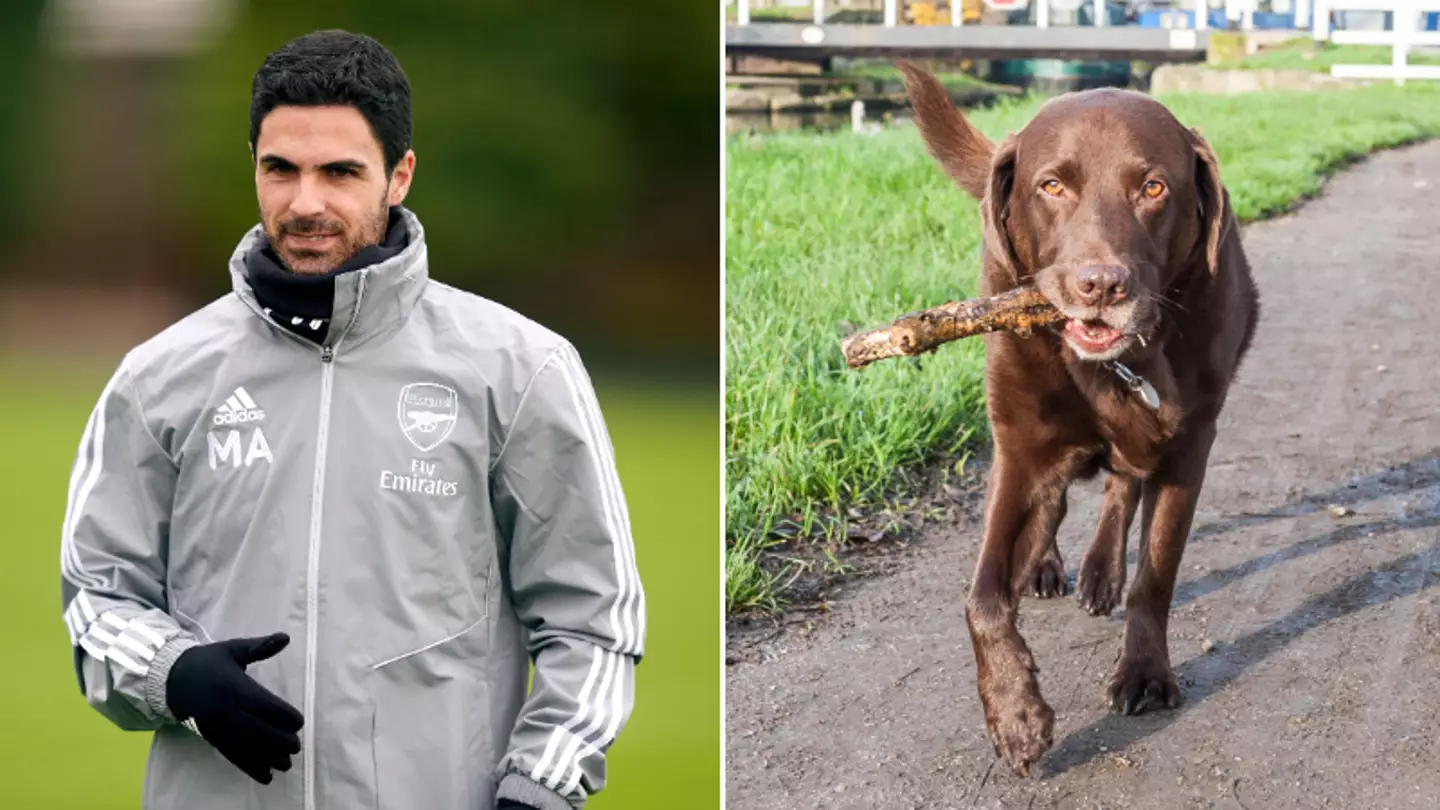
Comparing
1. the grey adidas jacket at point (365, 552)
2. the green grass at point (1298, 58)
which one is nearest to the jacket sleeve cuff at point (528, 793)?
the grey adidas jacket at point (365, 552)

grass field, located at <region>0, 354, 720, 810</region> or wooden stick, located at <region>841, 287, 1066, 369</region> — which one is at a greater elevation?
wooden stick, located at <region>841, 287, 1066, 369</region>

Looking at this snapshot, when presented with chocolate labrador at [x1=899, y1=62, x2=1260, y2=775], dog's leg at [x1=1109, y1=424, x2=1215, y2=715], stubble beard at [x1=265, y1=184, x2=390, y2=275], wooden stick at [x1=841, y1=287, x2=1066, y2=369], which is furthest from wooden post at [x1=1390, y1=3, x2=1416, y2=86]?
stubble beard at [x1=265, y1=184, x2=390, y2=275]

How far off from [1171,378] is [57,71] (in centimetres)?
349

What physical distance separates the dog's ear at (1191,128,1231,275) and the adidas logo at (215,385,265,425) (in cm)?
132

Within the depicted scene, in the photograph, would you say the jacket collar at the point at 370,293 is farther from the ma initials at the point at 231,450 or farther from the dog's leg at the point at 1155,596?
the dog's leg at the point at 1155,596

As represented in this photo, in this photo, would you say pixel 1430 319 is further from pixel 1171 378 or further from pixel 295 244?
pixel 295 244

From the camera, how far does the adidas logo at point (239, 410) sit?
4.55 ft

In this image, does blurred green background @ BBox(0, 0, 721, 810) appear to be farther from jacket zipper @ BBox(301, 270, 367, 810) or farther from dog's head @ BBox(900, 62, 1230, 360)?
jacket zipper @ BBox(301, 270, 367, 810)

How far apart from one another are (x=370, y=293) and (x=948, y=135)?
4.35ft

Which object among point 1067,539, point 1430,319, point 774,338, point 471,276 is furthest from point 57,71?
point 1430,319

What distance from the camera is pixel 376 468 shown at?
54.9 inches

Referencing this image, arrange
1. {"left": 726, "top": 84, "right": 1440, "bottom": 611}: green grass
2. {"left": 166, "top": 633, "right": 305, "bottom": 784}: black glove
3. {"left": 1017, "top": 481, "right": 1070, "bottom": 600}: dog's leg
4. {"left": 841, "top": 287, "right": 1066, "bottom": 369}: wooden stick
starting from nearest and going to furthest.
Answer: {"left": 166, "top": 633, "right": 305, "bottom": 784}: black glove < {"left": 841, "top": 287, "right": 1066, "bottom": 369}: wooden stick < {"left": 1017, "top": 481, "right": 1070, "bottom": 600}: dog's leg < {"left": 726, "top": 84, "right": 1440, "bottom": 611}: green grass

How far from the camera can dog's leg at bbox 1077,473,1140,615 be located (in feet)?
7.99

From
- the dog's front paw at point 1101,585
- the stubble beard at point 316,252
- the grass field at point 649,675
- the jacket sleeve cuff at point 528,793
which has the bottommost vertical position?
the grass field at point 649,675
